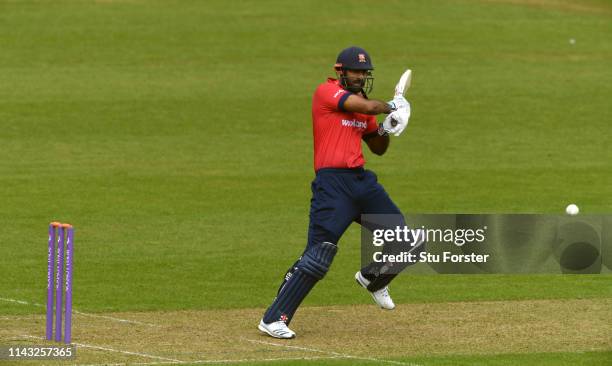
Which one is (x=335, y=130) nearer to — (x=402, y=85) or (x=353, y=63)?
Result: (x=353, y=63)

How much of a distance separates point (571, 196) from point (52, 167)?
654cm

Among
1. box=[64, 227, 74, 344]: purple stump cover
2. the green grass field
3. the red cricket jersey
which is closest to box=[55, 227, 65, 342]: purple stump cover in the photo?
box=[64, 227, 74, 344]: purple stump cover

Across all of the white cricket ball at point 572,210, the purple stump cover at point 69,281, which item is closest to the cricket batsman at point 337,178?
the purple stump cover at point 69,281

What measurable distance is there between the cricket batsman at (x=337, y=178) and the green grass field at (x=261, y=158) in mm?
345

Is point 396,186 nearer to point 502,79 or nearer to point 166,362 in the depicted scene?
point 502,79

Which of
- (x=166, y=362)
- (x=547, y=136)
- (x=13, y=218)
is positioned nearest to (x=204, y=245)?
(x=13, y=218)

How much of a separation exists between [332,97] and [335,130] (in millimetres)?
245

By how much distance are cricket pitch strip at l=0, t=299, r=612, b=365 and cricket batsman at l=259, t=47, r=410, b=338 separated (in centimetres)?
34

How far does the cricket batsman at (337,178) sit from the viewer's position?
394 inches

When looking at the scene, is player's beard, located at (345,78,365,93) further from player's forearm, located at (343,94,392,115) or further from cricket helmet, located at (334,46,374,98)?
player's forearm, located at (343,94,392,115)

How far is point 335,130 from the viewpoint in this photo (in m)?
10.2

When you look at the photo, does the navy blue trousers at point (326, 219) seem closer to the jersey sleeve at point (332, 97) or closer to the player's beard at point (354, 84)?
the jersey sleeve at point (332, 97)

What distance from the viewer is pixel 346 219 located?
10.1 meters

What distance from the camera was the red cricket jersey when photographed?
33.3 feet
